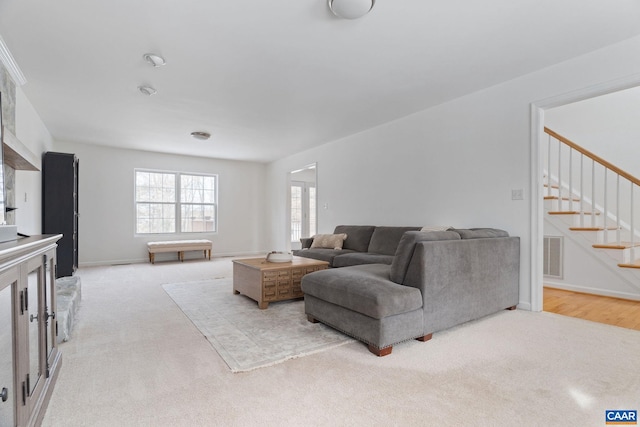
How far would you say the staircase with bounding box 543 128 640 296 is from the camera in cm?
370

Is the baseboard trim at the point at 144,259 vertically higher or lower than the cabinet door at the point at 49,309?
lower

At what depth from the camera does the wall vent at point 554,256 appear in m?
4.34

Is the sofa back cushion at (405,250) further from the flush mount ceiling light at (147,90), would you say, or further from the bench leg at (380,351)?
the flush mount ceiling light at (147,90)

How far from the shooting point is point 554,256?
4.40m

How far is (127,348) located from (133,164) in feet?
18.3

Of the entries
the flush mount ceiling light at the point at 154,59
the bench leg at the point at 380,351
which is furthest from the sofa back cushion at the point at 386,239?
the flush mount ceiling light at the point at 154,59

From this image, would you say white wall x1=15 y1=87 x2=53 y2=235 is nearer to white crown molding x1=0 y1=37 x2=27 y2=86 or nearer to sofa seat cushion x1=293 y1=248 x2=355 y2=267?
white crown molding x1=0 y1=37 x2=27 y2=86

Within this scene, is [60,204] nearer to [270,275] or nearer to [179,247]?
[179,247]

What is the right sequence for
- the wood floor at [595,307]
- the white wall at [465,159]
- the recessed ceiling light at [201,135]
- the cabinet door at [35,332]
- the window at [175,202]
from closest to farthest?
1. the cabinet door at [35,332]
2. the wood floor at [595,307]
3. the white wall at [465,159]
4. the recessed ceiling light at [201,135]
5. the window at [175,202]

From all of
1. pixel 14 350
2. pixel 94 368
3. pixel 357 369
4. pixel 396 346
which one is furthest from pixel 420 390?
pixel 94 368

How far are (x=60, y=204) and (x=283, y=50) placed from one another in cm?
427

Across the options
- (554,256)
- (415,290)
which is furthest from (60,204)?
(554,256)

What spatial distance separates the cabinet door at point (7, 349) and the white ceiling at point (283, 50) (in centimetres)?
201

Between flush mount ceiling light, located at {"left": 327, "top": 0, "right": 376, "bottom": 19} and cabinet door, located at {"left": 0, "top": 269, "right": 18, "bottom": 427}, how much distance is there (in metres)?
2.27
